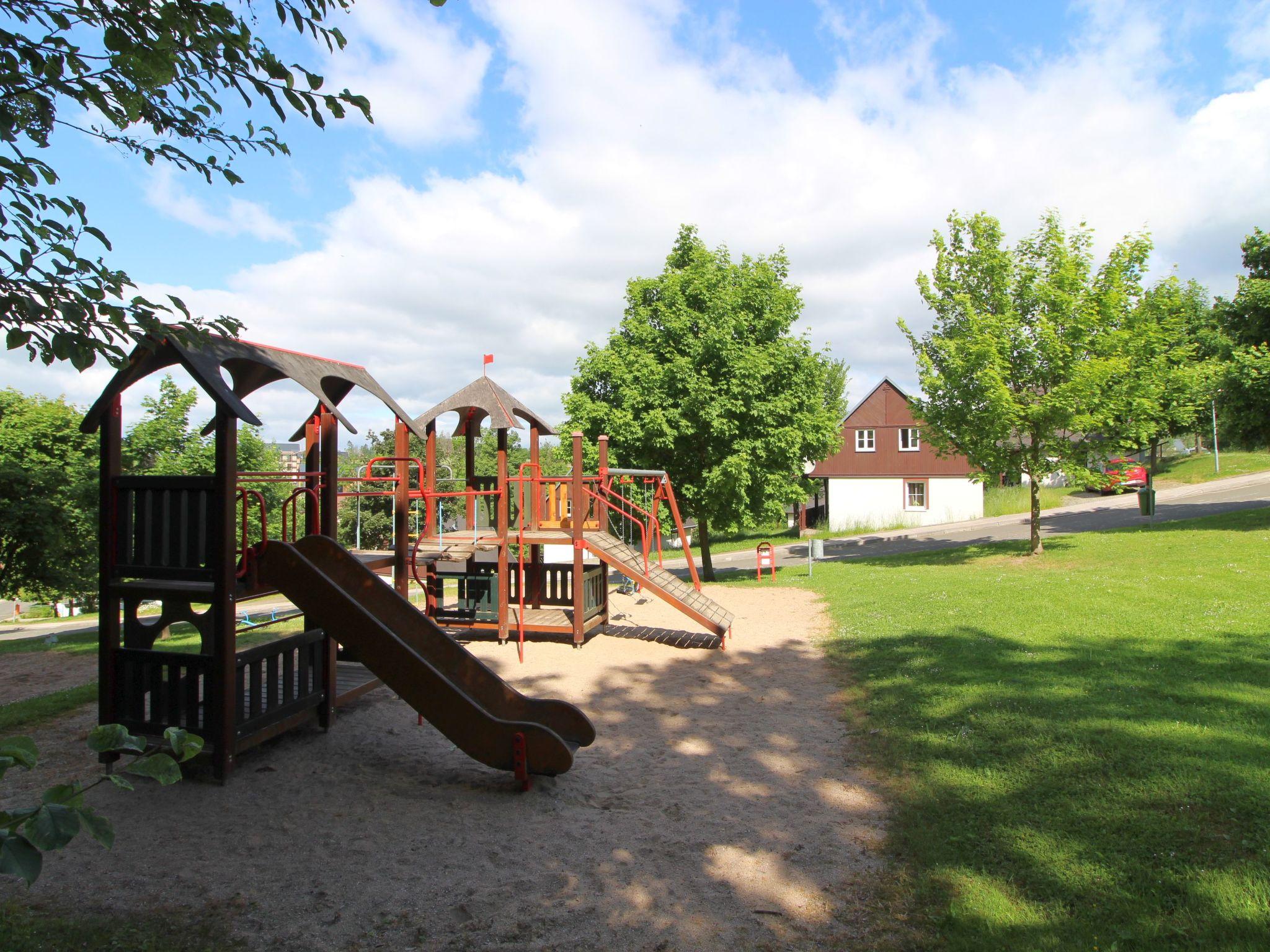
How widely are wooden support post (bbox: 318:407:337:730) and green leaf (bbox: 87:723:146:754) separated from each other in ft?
18.2

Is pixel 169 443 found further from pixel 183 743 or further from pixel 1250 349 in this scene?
pixel 1250 349

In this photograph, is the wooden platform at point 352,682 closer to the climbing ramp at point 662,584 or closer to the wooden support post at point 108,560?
the wooden support post at point 108,560

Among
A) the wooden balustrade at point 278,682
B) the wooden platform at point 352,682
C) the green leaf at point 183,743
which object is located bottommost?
the wooden platform at point 352,682

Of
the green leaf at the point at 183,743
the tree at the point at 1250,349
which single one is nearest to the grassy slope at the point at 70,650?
the green leaf at the point at 183,743

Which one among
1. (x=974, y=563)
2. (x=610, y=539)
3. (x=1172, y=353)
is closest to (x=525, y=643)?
(x=610, y=539)

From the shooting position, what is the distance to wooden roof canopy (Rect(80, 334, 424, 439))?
599cm

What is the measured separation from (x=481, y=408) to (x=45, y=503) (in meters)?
11.1

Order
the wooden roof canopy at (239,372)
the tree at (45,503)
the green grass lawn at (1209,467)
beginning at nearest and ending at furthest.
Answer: the wooden roof canopy at (239,372), the tree at (45,503), the green grass lawn at (1209,467)

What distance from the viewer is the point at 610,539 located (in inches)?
508

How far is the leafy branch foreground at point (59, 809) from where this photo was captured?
1.72 m

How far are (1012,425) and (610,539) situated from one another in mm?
11088

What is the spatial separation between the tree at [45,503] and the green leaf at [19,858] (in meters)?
18.7

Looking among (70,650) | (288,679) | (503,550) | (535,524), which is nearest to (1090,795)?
(288,679)

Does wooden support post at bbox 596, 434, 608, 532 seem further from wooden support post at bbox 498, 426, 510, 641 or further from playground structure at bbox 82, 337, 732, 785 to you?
playground structure at bbox 82, 337, 732, 785
